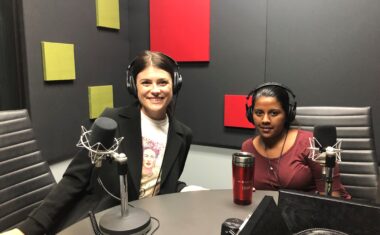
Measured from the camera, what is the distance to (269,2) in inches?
88.4

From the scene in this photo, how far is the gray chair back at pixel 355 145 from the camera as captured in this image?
171 cm

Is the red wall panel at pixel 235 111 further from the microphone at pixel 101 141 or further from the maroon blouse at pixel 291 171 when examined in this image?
the microphone at pixel 101 141

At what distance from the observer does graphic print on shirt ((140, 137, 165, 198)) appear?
1354mm

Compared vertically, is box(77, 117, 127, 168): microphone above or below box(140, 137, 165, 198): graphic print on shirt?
above

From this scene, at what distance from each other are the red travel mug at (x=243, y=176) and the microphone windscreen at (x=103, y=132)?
428 mm

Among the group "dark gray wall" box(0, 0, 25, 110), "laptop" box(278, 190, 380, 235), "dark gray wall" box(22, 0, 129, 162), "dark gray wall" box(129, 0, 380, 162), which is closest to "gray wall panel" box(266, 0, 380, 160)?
"dark gray wall" box(129, 0, 380, 162)

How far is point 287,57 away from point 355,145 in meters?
0.80

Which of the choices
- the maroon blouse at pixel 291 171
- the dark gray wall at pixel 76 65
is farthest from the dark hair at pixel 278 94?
the dark gray wall at pixel 76 65

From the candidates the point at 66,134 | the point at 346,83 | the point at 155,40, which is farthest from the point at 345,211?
the point at 155,40

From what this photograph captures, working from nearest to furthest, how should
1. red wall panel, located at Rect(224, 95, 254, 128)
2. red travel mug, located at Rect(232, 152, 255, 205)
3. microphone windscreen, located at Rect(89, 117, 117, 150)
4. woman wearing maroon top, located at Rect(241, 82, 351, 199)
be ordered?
microphone windscreen, located at Rect(89, 117, 117, 150) → red travel mug, located at Rect(232, 152, 255, 205) → woman wearing maroon top, located at Rect(241, 82, 351, 199) → red wall panel, located at Rect(224, 95, 254, 128)

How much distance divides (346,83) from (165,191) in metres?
1.45

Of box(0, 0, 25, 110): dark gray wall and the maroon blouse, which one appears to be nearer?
the maroon blouse

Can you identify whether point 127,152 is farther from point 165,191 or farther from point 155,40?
point 155,40

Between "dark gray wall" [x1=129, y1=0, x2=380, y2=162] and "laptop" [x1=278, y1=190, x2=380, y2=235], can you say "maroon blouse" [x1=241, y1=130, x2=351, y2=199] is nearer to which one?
"laptop" [x1=278, y1=190, x2=380, y2=235]
